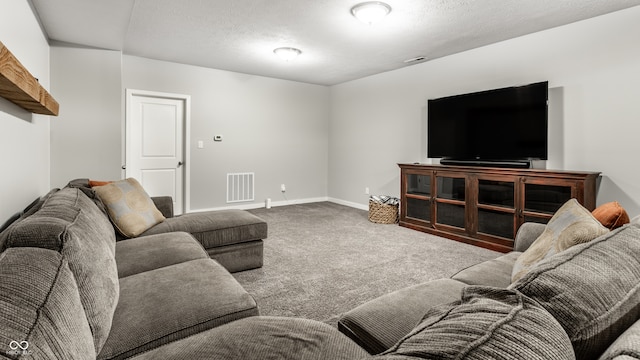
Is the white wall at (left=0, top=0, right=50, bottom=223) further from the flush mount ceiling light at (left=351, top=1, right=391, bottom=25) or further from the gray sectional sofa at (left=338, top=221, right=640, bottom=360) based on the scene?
the flush mount ceiling light at (left=351, top=1, right=391, bottom=25)

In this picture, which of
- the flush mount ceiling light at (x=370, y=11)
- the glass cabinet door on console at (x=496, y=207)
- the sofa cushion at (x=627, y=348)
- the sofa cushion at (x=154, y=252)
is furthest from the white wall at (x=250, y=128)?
the sofa cushion at (x=627, y=348)

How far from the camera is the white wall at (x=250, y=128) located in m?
5.29

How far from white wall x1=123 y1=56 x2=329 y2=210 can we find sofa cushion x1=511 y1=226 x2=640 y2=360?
5.40 meters

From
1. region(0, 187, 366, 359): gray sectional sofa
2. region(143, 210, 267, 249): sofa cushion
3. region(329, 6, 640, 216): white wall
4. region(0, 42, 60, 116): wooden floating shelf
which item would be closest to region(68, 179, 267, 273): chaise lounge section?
region(143, 210, 267, 249): sofa cushion

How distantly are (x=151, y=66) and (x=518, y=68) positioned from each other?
16.3 ft

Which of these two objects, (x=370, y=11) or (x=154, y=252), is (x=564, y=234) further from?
(x=370, y=11)

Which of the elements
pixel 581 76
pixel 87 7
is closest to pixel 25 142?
pixel 87 7

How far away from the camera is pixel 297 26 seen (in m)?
3.61

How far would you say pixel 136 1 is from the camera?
10.1 ft

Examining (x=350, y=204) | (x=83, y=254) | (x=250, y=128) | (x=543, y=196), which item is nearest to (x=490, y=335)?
(x=83, y=254)

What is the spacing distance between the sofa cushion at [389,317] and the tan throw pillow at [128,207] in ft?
6.25

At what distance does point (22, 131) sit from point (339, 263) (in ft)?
8.97

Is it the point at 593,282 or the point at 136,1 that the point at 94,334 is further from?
the point at 136,1

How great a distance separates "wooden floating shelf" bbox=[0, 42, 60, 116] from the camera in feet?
4.71
